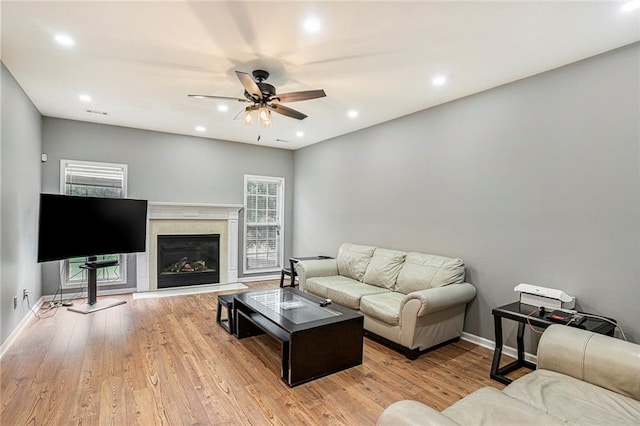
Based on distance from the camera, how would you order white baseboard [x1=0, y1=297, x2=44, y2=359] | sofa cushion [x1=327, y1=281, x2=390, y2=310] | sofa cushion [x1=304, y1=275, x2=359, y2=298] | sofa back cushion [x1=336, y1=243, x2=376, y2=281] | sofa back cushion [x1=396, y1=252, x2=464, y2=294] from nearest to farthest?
white baseboard [x1=0, y1=297, x2=44, y2=359] < sofa back cushion [x1=396, y1=252, x2=464, y2=294] < sofa cushion [x1=327, y1=281, x2=390, y2=310] < sofa cushion [x1=304, y1=275, x2=359, y2=298] < sofa back cushion [x1=336, y1=243, x2=376, y2=281]

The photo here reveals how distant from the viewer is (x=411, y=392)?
8.57ft

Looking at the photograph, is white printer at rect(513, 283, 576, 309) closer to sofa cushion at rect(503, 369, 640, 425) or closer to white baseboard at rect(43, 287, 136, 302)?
sofa cushion at rect(503, 369, 640, 425)

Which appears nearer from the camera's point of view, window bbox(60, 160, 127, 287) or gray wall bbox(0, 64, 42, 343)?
gray wall bbox(0, 64, 42, 343)

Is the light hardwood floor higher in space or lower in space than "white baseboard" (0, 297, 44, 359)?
lower

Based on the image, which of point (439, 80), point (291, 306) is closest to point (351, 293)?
point (291, 306)

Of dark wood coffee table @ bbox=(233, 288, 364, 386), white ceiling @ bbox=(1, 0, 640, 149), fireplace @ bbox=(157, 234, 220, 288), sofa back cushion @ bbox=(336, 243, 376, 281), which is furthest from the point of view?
fireplace @ bbox=(157, 234, 220, 288)

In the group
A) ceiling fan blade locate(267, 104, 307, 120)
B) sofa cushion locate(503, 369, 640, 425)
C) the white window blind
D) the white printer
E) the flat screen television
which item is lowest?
sofa cushion locate(503, 369, 640, 425)

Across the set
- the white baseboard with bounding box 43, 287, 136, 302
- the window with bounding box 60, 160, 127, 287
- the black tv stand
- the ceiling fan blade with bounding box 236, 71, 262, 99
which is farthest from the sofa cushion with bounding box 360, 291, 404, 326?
the white baseboard with bounding box 43, 287, 136, 302

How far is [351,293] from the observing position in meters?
3.94

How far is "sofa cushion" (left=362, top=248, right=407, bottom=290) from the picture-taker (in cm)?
421

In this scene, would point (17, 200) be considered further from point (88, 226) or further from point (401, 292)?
point (401, 292)

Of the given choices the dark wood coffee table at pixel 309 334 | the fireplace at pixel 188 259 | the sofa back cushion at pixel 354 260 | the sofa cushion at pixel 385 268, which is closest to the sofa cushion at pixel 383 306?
the sofa cushion at pixel 385 268

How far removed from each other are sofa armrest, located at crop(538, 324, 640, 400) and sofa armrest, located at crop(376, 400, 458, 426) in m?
1.19

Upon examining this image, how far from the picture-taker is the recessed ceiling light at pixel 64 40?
2.60 meters
